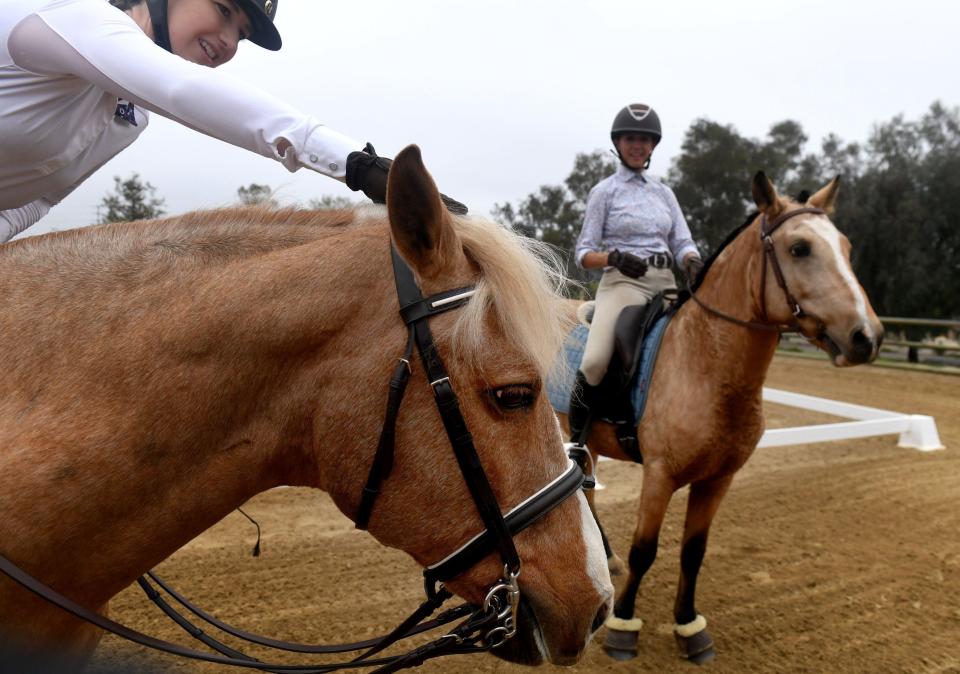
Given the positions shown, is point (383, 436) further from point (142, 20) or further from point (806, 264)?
point (806, 264)

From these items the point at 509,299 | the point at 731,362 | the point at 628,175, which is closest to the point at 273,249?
the point at 509,299

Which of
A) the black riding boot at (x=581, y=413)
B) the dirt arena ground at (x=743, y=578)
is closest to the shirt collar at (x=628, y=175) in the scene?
the black riding boot at (x=581, y=413)

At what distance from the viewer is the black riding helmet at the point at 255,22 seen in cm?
155

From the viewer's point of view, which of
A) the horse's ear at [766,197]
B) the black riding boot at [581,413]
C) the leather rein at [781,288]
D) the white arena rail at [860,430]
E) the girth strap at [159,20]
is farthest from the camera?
the white arena rail at [860,430]

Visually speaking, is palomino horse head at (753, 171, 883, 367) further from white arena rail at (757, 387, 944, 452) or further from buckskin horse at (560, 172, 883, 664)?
white arena rail at (757, 387, 944, 452)

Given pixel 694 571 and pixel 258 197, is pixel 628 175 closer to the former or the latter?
pixel 694 571

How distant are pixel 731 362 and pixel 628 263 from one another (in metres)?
0.92

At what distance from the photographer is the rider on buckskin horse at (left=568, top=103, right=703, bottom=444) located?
13.3 feet

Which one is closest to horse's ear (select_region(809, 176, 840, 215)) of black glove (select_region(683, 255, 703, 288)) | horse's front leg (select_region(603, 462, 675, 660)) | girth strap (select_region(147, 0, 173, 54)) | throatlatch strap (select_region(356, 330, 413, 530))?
black glove (select_region(683, 255, 703, 288))

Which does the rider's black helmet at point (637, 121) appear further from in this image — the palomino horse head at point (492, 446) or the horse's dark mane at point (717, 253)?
the palomino horse head at point (492, 446)

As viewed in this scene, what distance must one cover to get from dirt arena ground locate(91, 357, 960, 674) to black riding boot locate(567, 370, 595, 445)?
1187 mm

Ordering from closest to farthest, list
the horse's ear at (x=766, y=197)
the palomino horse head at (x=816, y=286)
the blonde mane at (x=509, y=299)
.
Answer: the blonde mane at (x=509, y=299), the palomino horse head at (x=816, y=286), the horse's ear at (x=766, y=197)

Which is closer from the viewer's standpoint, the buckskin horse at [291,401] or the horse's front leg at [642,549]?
the buckskin horse at [291,401]

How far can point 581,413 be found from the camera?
4035 mm
